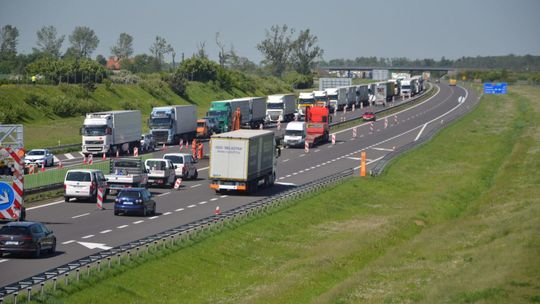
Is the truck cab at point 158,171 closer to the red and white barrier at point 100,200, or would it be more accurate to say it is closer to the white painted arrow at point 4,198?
the red and white barrier at point 100,200

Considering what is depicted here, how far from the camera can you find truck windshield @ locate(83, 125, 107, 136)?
243 ft

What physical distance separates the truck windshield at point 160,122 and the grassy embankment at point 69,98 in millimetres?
7489

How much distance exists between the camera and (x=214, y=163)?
53.1m

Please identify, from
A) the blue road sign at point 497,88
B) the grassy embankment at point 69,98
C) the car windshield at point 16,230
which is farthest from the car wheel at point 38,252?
the blue road sign at point 497,88

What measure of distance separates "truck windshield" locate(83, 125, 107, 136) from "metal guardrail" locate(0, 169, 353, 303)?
81.5ft

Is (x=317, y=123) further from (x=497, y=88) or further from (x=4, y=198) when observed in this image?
(x=497, y=88)

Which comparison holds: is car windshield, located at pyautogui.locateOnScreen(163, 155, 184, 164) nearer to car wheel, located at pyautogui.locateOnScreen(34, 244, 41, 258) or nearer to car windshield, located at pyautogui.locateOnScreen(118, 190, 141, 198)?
car windshield, located at pyautogui.locateOnScreen(118, 190, 141, 198)

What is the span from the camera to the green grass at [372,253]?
98.2 ft

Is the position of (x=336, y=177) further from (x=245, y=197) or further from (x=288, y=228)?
(x=288, y=228)

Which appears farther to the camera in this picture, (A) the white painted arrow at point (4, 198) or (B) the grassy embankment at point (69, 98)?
(B) the grassy embankment at point (69, 98)

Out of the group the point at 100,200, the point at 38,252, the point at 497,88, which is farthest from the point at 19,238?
the point at 497,88

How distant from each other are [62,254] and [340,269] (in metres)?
9.77

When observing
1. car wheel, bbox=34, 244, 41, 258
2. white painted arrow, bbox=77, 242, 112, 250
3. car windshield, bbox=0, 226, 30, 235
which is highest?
car windshield, bbox=0, 226, 30, 235

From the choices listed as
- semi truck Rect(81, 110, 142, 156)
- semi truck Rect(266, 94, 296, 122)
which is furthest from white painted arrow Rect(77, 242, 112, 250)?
semi truck Rect(266, 94, 296, 122)
